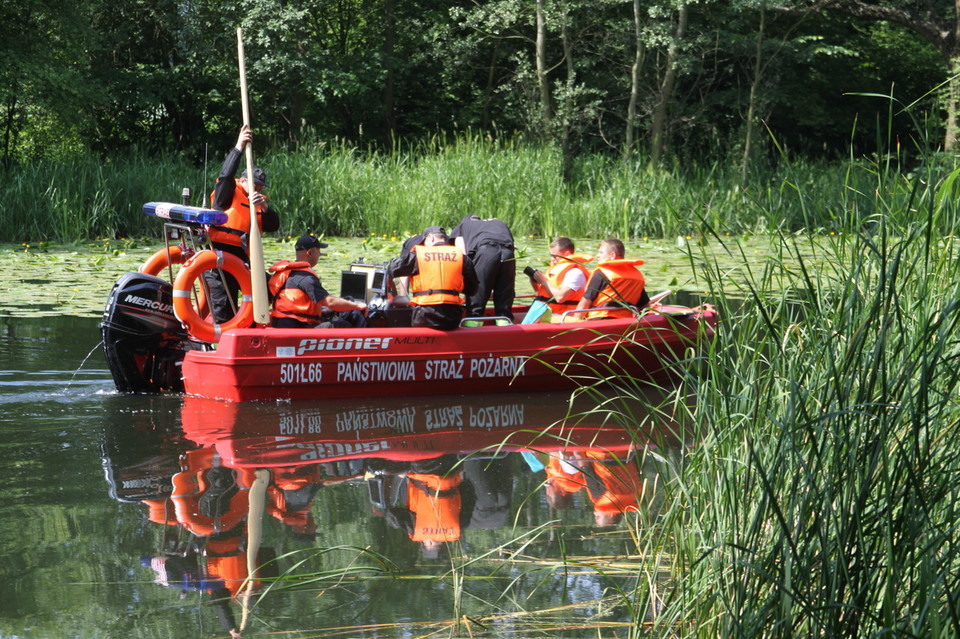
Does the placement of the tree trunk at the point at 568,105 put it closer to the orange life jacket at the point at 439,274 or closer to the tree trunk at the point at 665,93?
the tree trunk at the point at 665,93

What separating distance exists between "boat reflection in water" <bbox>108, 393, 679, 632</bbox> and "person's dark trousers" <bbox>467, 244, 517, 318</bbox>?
102 centimetres

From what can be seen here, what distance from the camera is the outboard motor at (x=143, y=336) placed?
7461 millimetres

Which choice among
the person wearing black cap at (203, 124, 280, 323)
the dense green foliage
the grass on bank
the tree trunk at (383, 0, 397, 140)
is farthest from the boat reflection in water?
the tree trunk at (383, 0, 397, 140)

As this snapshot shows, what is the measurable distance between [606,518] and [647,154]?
56.5 ft

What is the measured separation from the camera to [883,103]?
82.7 feet

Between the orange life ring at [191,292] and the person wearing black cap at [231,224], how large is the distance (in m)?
0.12

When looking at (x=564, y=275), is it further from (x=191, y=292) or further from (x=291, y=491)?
(x=291, y=491)

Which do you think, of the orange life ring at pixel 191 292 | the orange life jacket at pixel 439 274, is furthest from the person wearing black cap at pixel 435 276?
the orange life ring at pixel 191 292

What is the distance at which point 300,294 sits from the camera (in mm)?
7836

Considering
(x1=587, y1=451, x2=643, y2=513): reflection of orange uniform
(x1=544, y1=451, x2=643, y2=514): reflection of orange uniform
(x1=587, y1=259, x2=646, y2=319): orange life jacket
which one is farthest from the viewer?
(x1=587, y1=259, x2=646, y2=319): orange life jacket

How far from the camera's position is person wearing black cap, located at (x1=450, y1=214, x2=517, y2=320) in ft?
28.0

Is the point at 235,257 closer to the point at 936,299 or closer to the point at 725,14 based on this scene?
the point at 936,299

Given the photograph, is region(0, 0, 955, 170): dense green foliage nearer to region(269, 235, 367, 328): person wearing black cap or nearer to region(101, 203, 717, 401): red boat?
region(101, 203, 717, 401): red boat

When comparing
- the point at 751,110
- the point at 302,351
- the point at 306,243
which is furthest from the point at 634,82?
the point at 302,351
